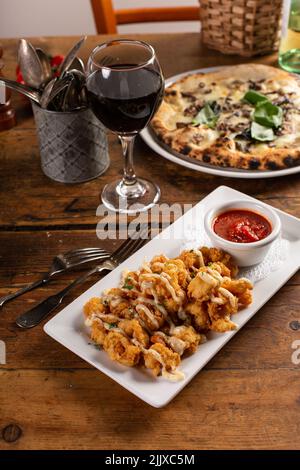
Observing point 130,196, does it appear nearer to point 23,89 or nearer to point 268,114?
point 23,89

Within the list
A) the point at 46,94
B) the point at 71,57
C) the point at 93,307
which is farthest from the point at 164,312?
the point at 71,57

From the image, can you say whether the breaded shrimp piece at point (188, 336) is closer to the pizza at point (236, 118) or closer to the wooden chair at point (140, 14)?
the pizza at point (236, 118)

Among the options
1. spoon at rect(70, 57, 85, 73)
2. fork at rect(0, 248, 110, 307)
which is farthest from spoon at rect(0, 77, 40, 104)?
fork at rect(0, 248, 110, 307)

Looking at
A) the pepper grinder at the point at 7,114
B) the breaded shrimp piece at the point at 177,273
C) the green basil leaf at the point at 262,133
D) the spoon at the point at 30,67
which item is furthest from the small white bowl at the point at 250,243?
the pepper grinder at the point at 7,114

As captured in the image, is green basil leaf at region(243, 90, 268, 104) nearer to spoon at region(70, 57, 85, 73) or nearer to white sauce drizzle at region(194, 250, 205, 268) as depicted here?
spoon at region(70, 57, 85, 73)

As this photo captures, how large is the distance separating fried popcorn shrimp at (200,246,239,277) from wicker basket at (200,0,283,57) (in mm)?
1099

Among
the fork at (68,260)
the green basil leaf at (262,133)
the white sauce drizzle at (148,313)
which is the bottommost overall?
the green basil leaf at (262,133)

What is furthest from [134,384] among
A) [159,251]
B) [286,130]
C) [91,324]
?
[286,130]

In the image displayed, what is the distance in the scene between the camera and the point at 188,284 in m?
1.15

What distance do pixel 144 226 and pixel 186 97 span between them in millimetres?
595

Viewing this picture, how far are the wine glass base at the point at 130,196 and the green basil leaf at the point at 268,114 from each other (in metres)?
0.39

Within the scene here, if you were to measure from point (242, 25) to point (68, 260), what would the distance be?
1174mm

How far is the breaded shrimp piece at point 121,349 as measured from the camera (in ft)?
3.44
